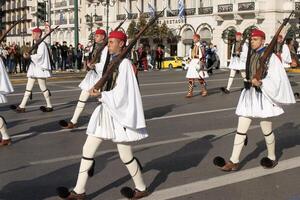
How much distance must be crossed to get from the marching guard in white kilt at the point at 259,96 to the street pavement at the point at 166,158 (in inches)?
17.9

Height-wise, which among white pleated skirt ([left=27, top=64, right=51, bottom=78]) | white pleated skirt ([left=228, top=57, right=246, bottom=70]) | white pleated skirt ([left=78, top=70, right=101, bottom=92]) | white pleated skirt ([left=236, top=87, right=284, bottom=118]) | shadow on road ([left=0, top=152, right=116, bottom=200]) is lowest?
shadow on road ([left=0, top=152, right=116, bottom=200])

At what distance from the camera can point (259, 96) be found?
7.00 meters

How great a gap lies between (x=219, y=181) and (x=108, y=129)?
173 centimetres

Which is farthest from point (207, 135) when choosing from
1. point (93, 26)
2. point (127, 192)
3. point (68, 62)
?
point (93, 26)

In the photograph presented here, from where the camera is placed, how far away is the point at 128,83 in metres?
5.61

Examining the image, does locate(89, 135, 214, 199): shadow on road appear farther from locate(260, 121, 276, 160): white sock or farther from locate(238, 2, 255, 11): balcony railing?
locate(238, 2, 255, 11): balcony railing

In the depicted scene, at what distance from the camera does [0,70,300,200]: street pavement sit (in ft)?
20.4

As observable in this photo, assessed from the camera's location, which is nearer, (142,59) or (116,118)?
(116,118)

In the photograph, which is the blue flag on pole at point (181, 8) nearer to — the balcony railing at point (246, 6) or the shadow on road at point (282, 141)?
the balcony railing at point (246, 6)

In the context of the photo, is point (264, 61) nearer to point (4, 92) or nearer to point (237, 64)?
point (4, 92)

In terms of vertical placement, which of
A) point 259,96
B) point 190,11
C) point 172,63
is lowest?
point 259,96

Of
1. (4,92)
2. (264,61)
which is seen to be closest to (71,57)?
(4,92)

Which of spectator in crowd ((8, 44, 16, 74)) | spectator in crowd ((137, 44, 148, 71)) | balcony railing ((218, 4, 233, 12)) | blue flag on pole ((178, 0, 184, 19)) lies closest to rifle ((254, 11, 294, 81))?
spectator in crowd ((8, 44, 16, 74))

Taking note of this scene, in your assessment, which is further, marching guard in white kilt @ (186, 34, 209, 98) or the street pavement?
marching guard in white kilt @ (186, 34, 209, 98)
